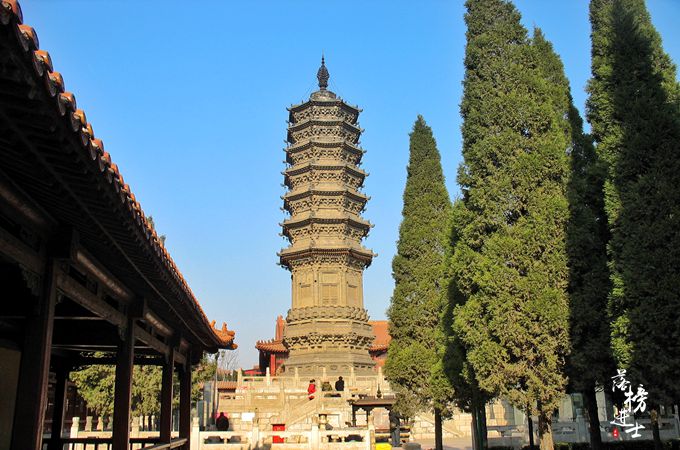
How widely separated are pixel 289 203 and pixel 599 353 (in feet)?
109

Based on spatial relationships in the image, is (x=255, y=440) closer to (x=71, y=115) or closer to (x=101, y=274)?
(x=101, y=274)

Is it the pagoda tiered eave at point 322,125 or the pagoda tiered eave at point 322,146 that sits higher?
the pagoda tiered eave at point 322,125

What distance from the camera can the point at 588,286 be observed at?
1188 cm

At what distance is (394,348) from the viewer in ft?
67.5

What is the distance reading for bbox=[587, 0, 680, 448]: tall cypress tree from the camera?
976cm

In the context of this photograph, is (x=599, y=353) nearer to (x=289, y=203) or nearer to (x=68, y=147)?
(x=68, y=147)

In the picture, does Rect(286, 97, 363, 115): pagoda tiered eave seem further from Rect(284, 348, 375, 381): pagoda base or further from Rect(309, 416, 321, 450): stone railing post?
Rect(309, 416, 321, 450): stone railing post

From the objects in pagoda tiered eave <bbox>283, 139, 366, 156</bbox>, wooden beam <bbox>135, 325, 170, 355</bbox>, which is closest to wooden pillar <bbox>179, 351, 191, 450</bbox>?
wooden beam <bbox>135, 325, 170, 355</bbox>

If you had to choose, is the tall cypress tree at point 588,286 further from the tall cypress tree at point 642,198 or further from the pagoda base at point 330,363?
the pagoda base at point 330,363

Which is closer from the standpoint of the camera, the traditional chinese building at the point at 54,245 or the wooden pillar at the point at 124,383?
the traditional chinese building at the point at 54,245

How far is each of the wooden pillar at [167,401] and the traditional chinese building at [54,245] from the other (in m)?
1.02

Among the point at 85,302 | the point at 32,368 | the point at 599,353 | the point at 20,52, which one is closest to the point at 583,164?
the point at 599,353

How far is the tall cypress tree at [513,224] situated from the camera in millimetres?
11766

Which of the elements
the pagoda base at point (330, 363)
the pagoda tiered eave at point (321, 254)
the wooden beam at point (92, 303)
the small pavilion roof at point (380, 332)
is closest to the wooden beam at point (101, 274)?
the wooden beam at point (92, 303)
